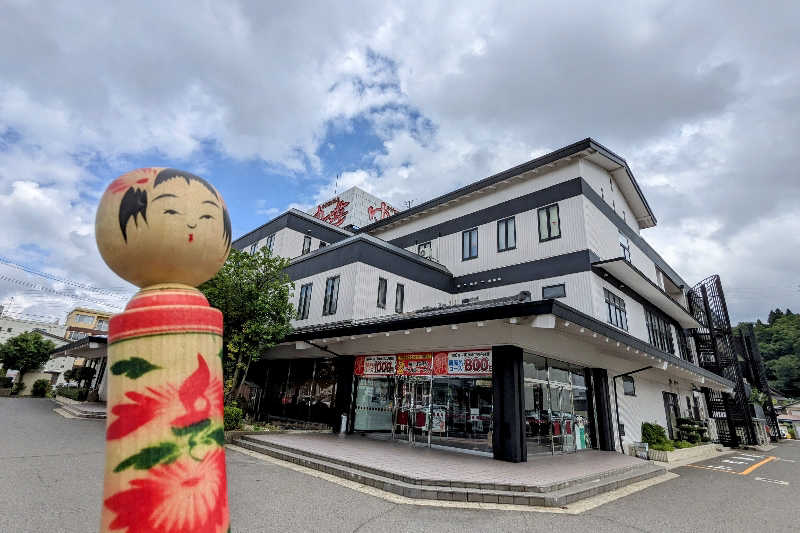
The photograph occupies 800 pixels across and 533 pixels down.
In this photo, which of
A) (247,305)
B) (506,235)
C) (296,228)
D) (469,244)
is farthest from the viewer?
(296,228)

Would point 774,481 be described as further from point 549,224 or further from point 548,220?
point 548,220

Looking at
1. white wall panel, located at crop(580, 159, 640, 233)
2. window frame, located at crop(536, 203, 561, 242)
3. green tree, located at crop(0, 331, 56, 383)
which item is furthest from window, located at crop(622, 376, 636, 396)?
green tree, located at crop(0, 331, 56, 383)

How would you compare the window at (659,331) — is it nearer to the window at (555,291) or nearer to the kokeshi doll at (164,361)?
the window at (555,291)

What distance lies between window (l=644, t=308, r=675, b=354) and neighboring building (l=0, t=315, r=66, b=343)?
72.7 m

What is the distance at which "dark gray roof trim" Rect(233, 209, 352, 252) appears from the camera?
2128 cm

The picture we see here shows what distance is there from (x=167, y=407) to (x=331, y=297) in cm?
1432

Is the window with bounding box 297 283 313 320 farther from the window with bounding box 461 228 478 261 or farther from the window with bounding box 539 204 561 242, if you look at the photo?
the window with bounding box 539 204 561 242

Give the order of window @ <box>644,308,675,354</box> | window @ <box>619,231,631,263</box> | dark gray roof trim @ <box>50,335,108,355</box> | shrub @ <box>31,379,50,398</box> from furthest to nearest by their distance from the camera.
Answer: shrub @ <box>31,379,50,398</box> → dark gray roof trim @ <box>50,335,108,355</box> → window @ <box>644,308,675,354</box> → window @ <box>619,231,631,263</box>

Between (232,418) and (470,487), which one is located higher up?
(232,418)

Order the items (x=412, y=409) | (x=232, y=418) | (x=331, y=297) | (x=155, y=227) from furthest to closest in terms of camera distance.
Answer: (x=331, y=297) → (x=232, y=418) → (x=412, y=409) → (x=155, y=227)

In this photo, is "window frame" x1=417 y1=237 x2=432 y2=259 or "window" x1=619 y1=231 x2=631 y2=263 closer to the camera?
"window" x1=619 y1=231 x2=631 y2=263

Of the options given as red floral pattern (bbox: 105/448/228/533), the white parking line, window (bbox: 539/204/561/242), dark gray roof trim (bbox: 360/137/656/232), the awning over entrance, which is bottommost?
the white parking line

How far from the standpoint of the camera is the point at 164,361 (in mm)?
1837

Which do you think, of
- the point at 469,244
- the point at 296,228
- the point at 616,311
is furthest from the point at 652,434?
the point at 296,228
